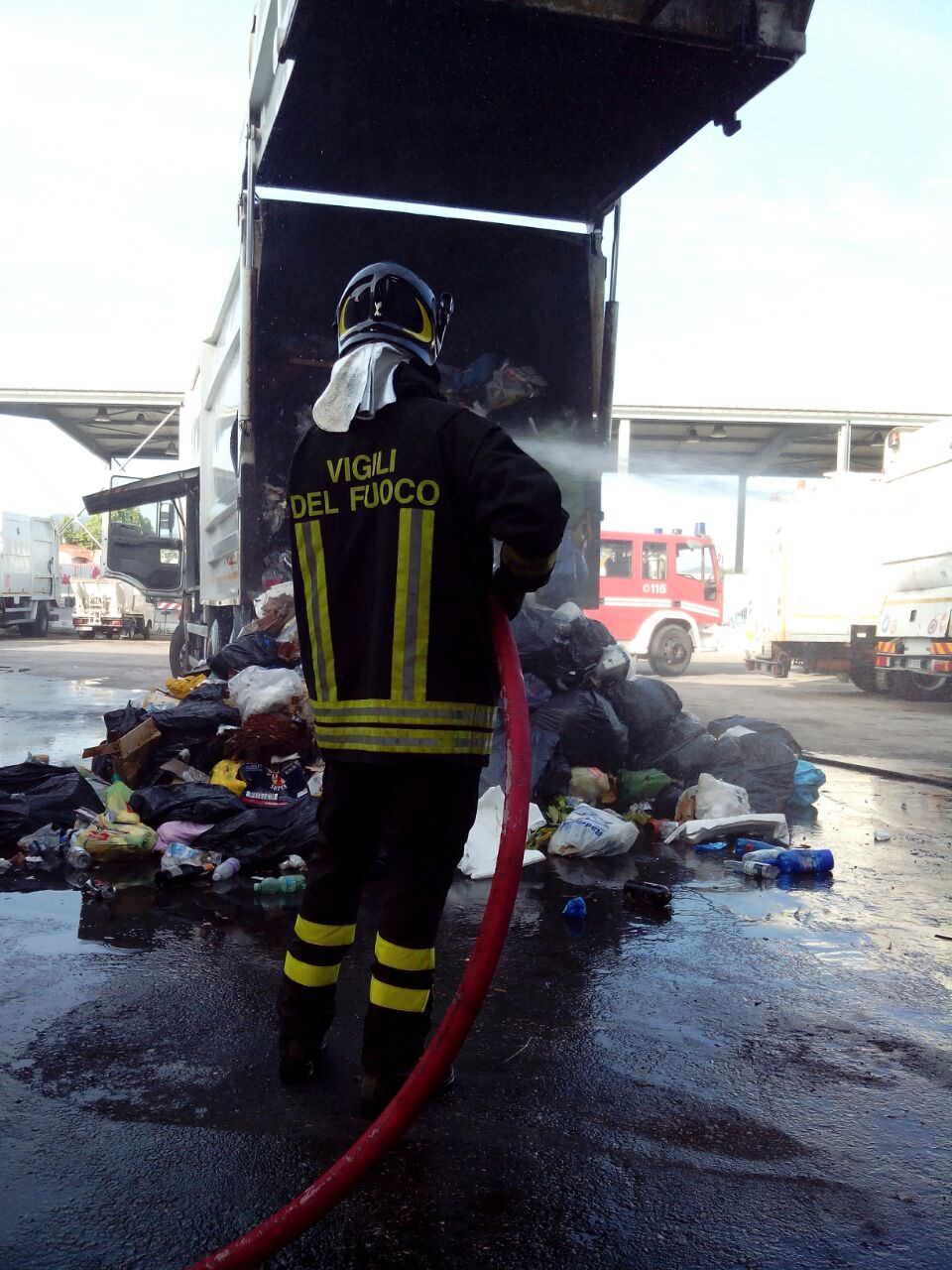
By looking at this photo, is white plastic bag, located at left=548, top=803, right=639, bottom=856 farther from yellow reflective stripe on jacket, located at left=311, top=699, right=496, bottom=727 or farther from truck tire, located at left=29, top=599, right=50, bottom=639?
truck tire, located at left=29, top=599, right=50, bottom=639

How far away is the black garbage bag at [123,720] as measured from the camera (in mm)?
5642

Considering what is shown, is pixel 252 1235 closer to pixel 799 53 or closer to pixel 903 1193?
pixel 903 1193

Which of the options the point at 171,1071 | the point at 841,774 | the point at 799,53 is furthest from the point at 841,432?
the point at 171,1071

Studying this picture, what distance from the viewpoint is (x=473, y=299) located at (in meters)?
7.18

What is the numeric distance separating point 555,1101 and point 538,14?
13.1ft

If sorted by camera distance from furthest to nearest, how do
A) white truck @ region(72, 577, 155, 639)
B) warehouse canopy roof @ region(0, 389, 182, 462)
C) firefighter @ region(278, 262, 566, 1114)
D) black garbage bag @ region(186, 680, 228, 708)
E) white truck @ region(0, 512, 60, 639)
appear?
white truck @ region(72, 577, 155, 639) → white truck @ region(0, 512, 60, 639) → warehouse canopy roof @ region(0, 389, 182, 462) → black garbage bag @ region(186, 680, 228, 708) → firefighter @ region(278, 262, 566, 1114)

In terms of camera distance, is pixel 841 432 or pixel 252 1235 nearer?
pixel 252 1235

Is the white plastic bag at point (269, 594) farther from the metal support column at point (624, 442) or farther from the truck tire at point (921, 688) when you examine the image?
the metal support column at point (624, 442)

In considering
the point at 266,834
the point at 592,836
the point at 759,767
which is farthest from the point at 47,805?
the point at 759,767

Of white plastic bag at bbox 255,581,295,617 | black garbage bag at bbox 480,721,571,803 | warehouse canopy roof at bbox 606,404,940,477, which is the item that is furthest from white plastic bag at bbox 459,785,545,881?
warehouse canopy roof at bbox 606,404,940,477

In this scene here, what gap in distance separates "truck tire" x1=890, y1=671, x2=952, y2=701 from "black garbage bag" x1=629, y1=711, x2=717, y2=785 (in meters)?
9.03

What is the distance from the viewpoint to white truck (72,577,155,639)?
2555 cm

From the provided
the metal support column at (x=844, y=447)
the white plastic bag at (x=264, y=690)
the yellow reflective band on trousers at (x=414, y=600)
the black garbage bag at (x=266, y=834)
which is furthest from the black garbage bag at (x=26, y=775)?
the metal support column at (x=844, y=447)

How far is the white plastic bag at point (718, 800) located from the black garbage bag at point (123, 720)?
297 cm
